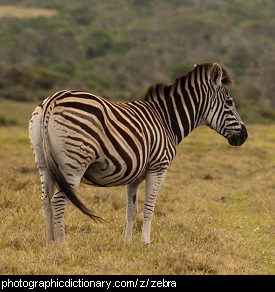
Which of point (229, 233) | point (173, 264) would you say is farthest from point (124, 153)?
point (229, 233)

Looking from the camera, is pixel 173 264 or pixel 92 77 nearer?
pixel 173 264

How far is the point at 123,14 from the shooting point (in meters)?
87.6

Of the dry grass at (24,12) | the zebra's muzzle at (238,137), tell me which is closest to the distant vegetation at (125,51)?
the dry grass at (24,12)

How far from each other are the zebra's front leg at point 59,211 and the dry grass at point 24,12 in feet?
270

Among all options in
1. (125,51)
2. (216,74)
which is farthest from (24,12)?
(216,74)

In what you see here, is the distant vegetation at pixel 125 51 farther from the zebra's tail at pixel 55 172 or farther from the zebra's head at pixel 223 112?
the zebra's tail at pixel 55 172

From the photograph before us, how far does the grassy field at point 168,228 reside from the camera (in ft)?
14.0

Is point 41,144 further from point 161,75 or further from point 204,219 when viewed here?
point 161,75

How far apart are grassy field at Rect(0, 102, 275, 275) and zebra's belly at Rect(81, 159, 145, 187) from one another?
0.69 m

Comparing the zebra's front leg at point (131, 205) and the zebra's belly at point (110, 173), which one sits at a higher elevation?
the zebra's belly at point (110, 173)

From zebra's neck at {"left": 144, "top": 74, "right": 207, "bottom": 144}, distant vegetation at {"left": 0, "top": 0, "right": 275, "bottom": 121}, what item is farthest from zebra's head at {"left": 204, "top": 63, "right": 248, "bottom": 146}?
distant vegetation at {"left": 0, "top": 0, "right": 275, "bottom": 121}

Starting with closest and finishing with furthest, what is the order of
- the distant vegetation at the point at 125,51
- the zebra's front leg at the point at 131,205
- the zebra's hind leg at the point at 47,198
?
the zebra's hind leg at the point at 47,198, the zebra's front leg at the point at 131,205, the distant vegetation at the point at 125,51

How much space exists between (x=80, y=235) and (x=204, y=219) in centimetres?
Result: 223

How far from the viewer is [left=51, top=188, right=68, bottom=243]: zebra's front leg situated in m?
4.49
